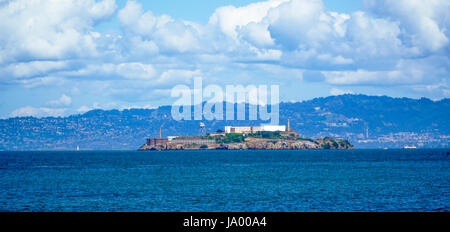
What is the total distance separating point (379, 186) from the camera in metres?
71.7

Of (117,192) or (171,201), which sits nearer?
(171,201)

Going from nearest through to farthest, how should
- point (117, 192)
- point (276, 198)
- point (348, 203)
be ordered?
point (348, 203), point (276, 198), point (117, 192)
